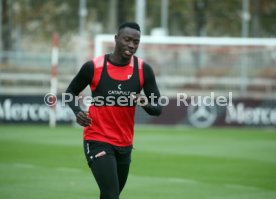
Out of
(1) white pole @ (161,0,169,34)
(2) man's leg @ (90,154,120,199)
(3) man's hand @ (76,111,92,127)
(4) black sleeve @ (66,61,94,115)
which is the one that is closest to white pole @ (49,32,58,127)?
(1) white pole @ (161,0,169,34)

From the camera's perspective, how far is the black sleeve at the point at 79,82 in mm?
8383

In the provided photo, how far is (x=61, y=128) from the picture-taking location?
25.8 meters

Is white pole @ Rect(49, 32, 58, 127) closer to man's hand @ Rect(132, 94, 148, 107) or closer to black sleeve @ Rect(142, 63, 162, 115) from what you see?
black sleeve @ Rect(142, 63, 162, 115)

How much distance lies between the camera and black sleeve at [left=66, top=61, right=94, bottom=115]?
8383mm

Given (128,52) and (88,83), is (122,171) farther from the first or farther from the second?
(128,52)

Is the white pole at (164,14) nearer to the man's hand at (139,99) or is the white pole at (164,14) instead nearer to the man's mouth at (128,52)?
the man's mouth at (128,52)

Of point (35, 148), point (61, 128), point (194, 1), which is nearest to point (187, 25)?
point (194, 1)

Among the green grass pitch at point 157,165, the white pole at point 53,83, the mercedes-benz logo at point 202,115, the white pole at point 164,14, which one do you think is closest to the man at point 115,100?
the green grass pitch at point 157,165

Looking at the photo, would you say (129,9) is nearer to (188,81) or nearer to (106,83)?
(188,81)

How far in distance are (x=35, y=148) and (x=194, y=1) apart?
18.6m

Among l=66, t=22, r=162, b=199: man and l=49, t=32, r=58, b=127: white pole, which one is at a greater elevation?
l=66, t=22, r=162, b=199: man

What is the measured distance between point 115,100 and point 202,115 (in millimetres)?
19119

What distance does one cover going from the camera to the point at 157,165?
15805 millimetres

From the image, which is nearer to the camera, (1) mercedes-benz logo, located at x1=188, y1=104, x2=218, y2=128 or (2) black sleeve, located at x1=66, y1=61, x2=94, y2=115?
(2) black sleeve, located at x1=66, y1=61, x2=94, y2=115
